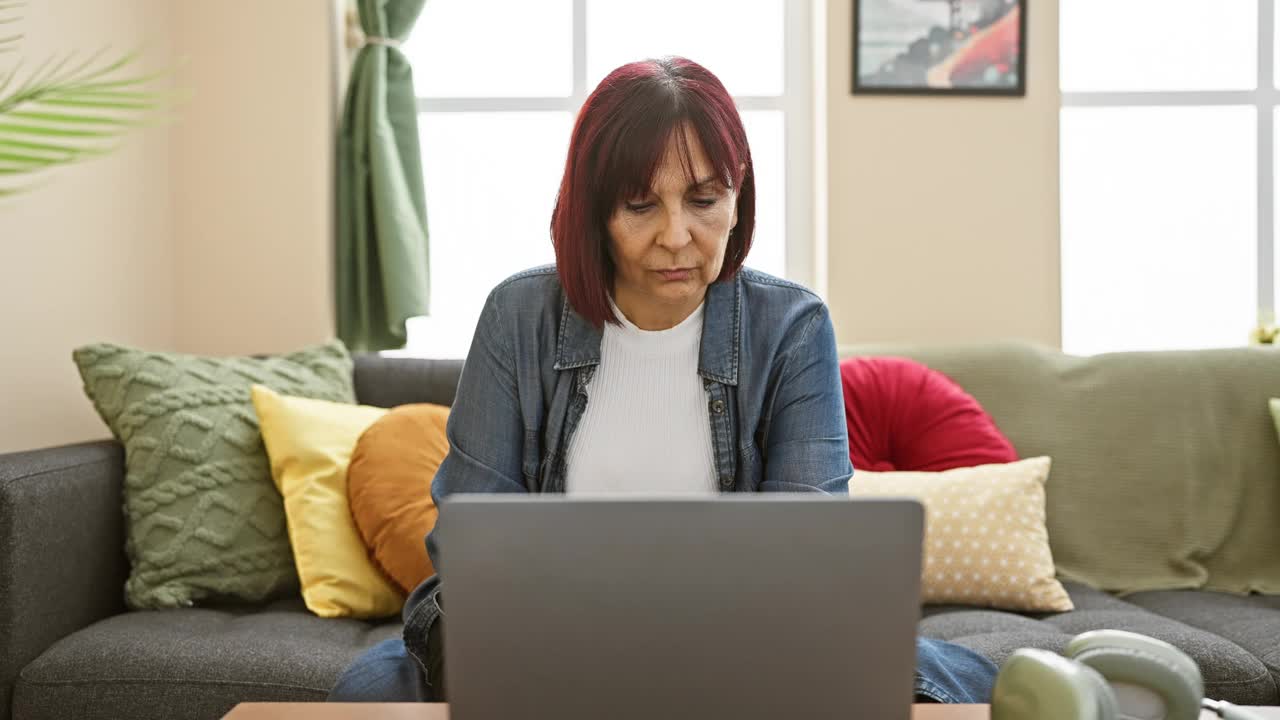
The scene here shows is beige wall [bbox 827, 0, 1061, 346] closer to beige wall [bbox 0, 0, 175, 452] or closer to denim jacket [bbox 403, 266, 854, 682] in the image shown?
denim jacket [bbox 403, 266, 854, 682]

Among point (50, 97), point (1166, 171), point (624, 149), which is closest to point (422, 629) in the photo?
point (624, 149)

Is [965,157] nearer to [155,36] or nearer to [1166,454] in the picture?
[1166,454]

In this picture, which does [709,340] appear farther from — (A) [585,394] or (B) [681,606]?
(B) [681,606]

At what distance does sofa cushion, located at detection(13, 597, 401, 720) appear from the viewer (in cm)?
165

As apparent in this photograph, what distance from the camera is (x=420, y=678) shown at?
4.10 ft

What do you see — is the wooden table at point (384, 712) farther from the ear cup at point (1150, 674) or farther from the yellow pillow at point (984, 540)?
the yellow pillow at point (984, 540)

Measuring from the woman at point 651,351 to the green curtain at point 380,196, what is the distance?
1.37 m

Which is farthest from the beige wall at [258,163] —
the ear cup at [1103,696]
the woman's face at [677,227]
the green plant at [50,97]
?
the ear cup at [1103,696]

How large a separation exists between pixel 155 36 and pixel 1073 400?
2.26 m

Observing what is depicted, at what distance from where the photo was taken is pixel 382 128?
2.72 metres

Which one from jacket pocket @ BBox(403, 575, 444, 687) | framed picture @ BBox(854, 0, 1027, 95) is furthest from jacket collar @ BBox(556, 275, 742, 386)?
framed picture @ BBox(854, 0, 1027, 95)

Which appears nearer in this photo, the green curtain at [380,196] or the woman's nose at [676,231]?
the woman's nose at [676,231]

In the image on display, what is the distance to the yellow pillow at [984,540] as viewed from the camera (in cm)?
200

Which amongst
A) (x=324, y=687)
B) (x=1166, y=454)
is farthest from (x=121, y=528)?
(x=1166, y=454)
